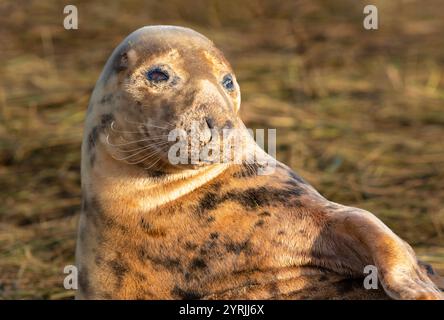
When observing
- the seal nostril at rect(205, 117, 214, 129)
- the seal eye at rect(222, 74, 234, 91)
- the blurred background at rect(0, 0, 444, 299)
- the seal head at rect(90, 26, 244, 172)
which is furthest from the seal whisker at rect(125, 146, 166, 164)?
the blurred background at rect(0, 0, 444, 299)

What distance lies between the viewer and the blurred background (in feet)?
25.1

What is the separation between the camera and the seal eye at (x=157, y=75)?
Result: 4.92 metres

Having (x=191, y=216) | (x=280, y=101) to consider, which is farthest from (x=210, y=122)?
(x=280, y=101)

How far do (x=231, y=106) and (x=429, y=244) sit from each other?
8.76ft

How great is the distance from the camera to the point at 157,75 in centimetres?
496

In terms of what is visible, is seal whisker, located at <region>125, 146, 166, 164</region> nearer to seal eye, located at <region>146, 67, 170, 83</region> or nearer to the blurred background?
seal eye, located at <region>146, 67, 170, 83</region>

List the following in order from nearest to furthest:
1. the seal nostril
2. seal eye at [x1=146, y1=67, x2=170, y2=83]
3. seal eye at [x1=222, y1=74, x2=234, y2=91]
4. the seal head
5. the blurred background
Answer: the seal nostril, the seal head, seal eye at [x1=146, y1=67, x2=170, y2=83], seal eye at [x1=222, y1=74, x2=234, y2=91], the blurred background

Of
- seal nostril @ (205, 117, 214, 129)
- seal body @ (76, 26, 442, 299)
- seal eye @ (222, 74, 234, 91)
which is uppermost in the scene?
seal eye @ (222, 74, 234, 91)

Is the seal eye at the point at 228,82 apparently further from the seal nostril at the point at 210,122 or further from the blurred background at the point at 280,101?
the blurred background at the point at 280,101

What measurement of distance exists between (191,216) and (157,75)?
65 cm

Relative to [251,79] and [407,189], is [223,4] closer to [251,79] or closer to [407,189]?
[251,79]

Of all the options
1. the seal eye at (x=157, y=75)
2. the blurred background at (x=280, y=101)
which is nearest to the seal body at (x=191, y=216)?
the seal eye at (x=157, y=75)

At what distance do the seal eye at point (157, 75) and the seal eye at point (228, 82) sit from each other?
29 centimetres
